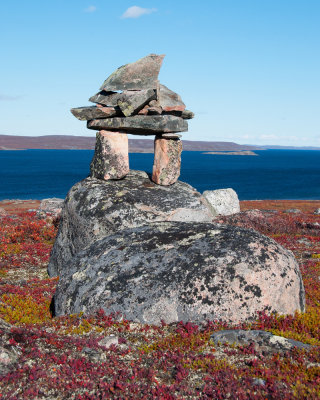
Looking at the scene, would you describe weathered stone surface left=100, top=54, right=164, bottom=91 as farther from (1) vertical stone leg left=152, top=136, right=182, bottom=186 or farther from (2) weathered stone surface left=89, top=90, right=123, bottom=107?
(1) vertical stone leg left=152, top=136, right=182, bottom=186

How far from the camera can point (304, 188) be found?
128 meters

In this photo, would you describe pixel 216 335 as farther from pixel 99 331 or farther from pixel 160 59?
pixel 160 59

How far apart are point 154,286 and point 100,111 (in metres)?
10.3

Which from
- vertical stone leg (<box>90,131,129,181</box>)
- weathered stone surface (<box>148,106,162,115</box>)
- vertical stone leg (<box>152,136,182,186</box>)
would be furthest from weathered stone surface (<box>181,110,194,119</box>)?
vertical stone leg (<box>90,131,129,181</box>)

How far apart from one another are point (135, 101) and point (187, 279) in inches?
385

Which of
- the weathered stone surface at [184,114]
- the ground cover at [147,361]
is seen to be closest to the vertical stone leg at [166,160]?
the weathered stone surface at [184,114]

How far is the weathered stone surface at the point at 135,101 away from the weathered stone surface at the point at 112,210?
3212 mm

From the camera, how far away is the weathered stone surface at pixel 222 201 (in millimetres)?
41747

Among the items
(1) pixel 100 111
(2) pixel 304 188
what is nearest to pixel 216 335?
(1) pixel 100 111

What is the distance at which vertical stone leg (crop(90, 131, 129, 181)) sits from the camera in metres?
18.1

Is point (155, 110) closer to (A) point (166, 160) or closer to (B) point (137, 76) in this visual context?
(B) point (137, 76)

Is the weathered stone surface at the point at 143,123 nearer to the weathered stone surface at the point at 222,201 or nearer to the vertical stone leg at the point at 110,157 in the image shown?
the vertical stone leg at the point at 110,157

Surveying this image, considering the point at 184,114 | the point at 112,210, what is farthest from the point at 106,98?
the point at 112,210

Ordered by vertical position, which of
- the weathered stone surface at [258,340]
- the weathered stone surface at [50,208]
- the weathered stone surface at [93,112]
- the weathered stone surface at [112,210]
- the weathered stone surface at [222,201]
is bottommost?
the weathered stone surface at [50,208]
